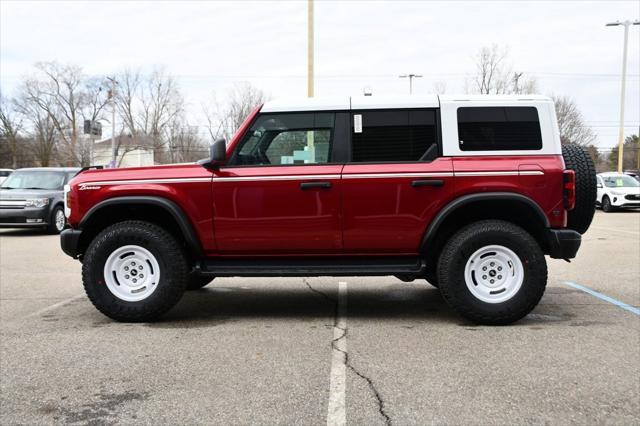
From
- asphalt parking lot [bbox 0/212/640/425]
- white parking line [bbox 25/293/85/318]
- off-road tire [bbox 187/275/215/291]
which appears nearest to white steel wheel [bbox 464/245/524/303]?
asphalt parking lot [bbox 0/212/640/425]

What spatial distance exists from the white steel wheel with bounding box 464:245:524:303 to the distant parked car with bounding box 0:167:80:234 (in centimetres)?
1100

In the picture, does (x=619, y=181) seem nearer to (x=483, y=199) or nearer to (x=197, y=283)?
(x=483, y=199)

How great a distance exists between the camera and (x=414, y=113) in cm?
480

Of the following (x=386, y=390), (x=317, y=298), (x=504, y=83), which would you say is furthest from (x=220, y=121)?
(x=386, y=390)

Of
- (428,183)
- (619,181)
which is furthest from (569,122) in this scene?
(428,183)

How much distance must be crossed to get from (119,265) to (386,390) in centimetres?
288

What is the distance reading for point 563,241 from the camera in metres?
4.59

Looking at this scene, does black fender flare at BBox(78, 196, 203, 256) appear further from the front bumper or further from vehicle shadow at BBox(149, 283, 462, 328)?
the front bumper

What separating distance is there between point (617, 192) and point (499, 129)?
19.1 metres

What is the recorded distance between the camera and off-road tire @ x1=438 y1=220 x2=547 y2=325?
4586 mm

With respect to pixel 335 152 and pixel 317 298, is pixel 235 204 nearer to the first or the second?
pixel 335 152

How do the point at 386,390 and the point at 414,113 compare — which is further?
the point at 414,113

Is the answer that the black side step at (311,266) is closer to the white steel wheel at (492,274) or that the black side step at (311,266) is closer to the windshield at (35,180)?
the white steel wheel at (492,274)

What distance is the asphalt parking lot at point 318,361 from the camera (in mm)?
2934
